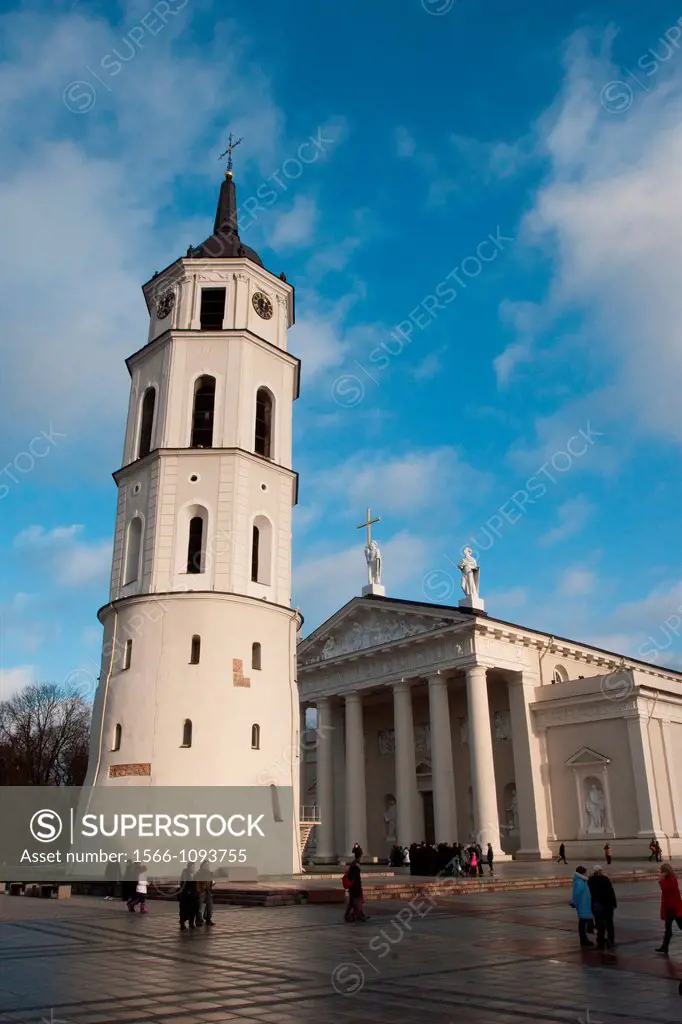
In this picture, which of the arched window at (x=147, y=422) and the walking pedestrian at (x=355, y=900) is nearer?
the walking pedestrian at (x=355, y=900)

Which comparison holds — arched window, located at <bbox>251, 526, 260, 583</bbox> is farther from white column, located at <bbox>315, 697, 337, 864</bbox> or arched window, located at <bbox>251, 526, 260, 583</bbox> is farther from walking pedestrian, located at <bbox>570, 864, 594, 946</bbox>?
white column, located at <bbox>315, 697, 337, 864</bbox>

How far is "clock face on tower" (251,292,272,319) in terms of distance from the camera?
3183 centimetres

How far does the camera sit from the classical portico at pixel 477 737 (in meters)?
39.3

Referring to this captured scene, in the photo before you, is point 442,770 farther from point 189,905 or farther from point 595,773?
point 189,905

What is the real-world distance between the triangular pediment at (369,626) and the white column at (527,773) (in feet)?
16.8

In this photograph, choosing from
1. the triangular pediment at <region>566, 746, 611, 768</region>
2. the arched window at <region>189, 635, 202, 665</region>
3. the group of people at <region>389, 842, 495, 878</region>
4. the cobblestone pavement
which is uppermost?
the arched window at <region>189, 635, 202, 665</region>

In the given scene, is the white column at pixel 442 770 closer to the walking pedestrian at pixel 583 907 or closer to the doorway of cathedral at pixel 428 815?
the doorway of cathedral at pixel 428 815

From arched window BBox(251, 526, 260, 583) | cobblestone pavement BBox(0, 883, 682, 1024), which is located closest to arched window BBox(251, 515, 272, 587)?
arched window BBox(251, 526, 260, 583)

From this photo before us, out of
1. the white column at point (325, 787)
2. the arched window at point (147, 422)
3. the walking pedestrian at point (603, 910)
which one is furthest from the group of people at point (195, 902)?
the white column at point (325, 787)

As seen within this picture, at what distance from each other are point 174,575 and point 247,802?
7323 mm

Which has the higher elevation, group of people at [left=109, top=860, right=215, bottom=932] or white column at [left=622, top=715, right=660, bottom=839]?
white column at [left=622, top=715, right=660, bottom=839]

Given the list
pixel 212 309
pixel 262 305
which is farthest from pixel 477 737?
pixel 212 309

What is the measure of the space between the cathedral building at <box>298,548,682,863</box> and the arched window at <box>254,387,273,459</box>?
1588 cm

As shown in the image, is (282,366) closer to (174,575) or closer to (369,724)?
(174,575)
